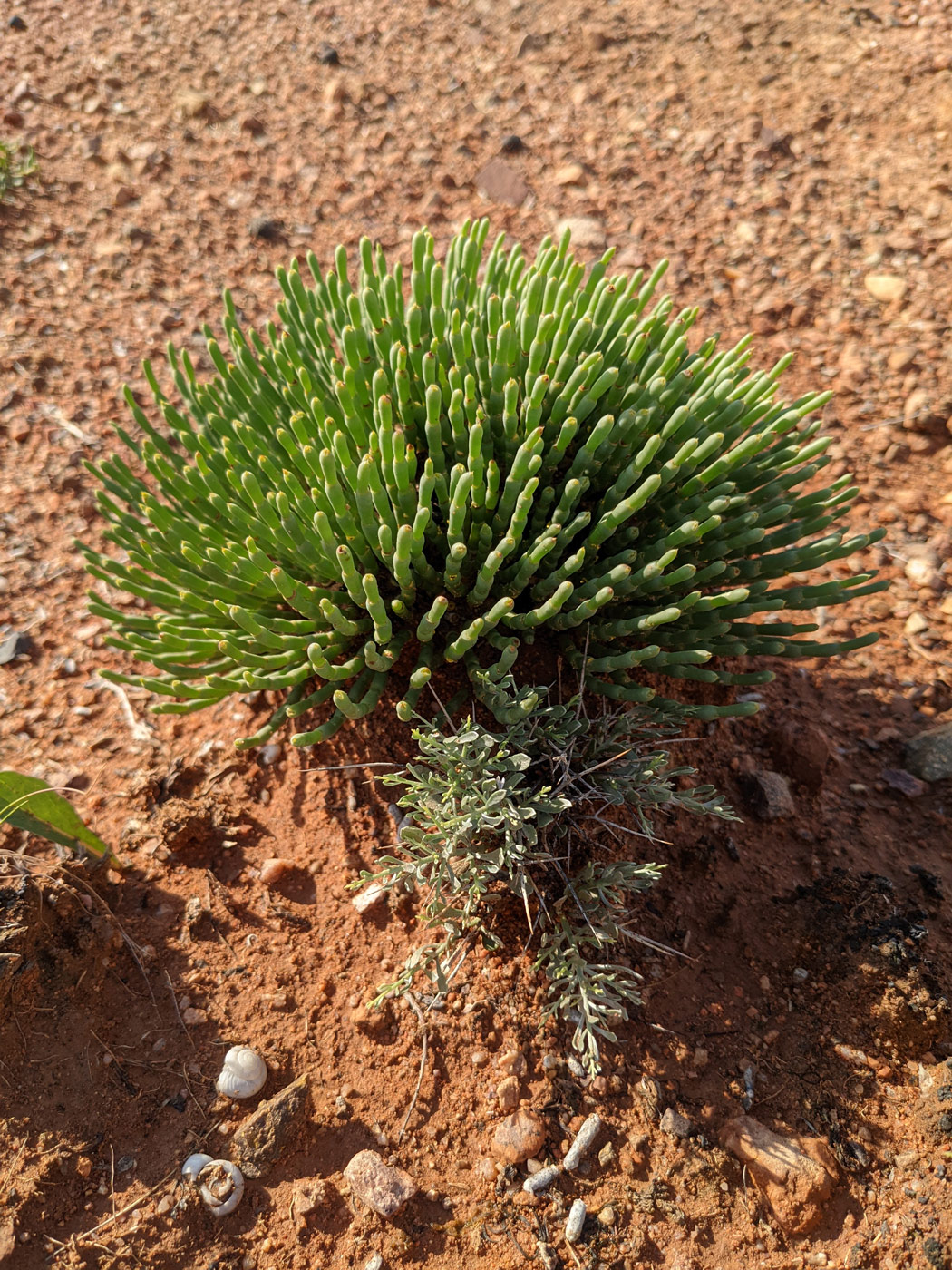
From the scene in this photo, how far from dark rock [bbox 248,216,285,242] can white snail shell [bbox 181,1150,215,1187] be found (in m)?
3.94

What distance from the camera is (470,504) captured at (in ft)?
7.15

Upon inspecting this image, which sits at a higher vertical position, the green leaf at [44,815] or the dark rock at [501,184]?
the dark rock at [501,184]

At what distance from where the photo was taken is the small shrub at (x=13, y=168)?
14.3 feet

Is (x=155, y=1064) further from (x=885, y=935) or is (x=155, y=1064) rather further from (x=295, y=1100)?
(x=885, y=935)

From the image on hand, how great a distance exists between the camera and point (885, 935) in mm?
2182

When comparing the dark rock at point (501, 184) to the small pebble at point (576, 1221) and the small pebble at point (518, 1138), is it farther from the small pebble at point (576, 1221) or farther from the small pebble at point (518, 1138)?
the small pebble at point (576, 1221)

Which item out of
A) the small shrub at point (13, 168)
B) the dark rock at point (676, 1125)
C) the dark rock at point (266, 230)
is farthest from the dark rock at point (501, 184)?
the dark rock at point (676, 1125)

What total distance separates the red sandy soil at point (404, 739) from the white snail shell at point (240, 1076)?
42mm

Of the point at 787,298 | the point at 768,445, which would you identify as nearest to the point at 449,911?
the point at 768,445

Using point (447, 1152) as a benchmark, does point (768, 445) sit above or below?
above

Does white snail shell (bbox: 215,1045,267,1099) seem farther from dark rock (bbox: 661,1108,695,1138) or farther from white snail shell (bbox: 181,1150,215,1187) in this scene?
dark rock (bbox: 661,1108,695,1138)

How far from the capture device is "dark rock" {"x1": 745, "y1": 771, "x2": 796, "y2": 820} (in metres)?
2.57

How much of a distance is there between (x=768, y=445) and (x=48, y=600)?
2.47 m

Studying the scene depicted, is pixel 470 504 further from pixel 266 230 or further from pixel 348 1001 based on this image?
pixel 266 230
